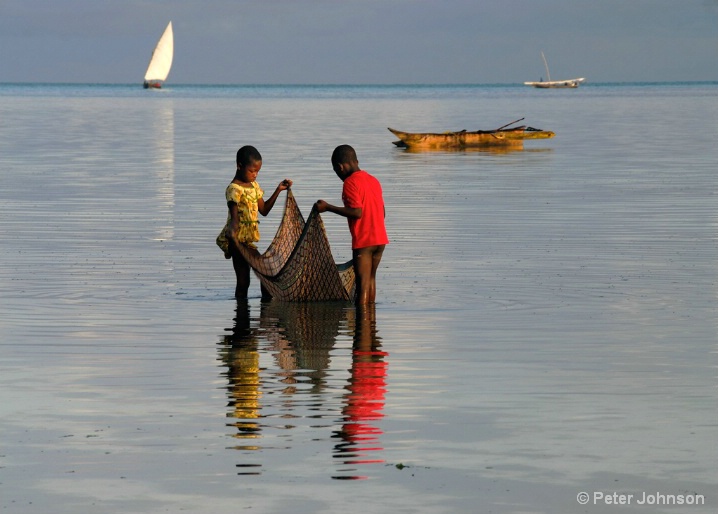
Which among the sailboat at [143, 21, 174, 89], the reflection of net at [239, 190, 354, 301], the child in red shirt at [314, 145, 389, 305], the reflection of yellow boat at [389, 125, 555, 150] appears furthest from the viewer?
the sailboat at [143, 21, 174, 89]

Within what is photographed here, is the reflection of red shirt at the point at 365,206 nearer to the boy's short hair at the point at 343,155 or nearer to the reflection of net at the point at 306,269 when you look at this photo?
the boy's short hair at the point at 343,155

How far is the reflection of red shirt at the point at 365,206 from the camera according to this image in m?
12.9

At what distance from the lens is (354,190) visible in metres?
12.9

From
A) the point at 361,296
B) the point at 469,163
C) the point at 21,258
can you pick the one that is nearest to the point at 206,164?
the point at 469,163

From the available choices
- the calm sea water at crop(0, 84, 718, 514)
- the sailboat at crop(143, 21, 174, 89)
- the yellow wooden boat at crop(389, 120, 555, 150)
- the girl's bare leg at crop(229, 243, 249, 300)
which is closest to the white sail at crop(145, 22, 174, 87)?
the sailboat at crop(143, 21, 174, 89)

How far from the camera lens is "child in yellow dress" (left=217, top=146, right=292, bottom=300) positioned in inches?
524

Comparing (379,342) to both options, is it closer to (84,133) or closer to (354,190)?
(354,190)

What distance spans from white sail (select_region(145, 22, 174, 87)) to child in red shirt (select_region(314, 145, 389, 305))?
138 m

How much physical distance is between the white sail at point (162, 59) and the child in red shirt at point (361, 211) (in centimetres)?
13838

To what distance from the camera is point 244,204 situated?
1339 centimetres

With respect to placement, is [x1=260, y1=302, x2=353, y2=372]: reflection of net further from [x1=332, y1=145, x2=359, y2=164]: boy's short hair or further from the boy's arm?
[x1=332, y1=145, x2=359, y2=164]: boy's short hair

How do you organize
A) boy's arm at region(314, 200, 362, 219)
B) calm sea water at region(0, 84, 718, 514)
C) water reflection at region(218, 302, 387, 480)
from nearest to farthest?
calm sea water at region(0, 84, 718, 514), water reflection at region(218, 302, 387, 480), boy's arm at region(314, 200, 362, 219)

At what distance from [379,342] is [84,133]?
46938mm

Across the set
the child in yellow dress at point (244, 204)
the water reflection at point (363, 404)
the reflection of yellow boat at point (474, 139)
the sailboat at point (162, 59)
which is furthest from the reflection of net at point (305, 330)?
the sailboat at point (162, 59)
